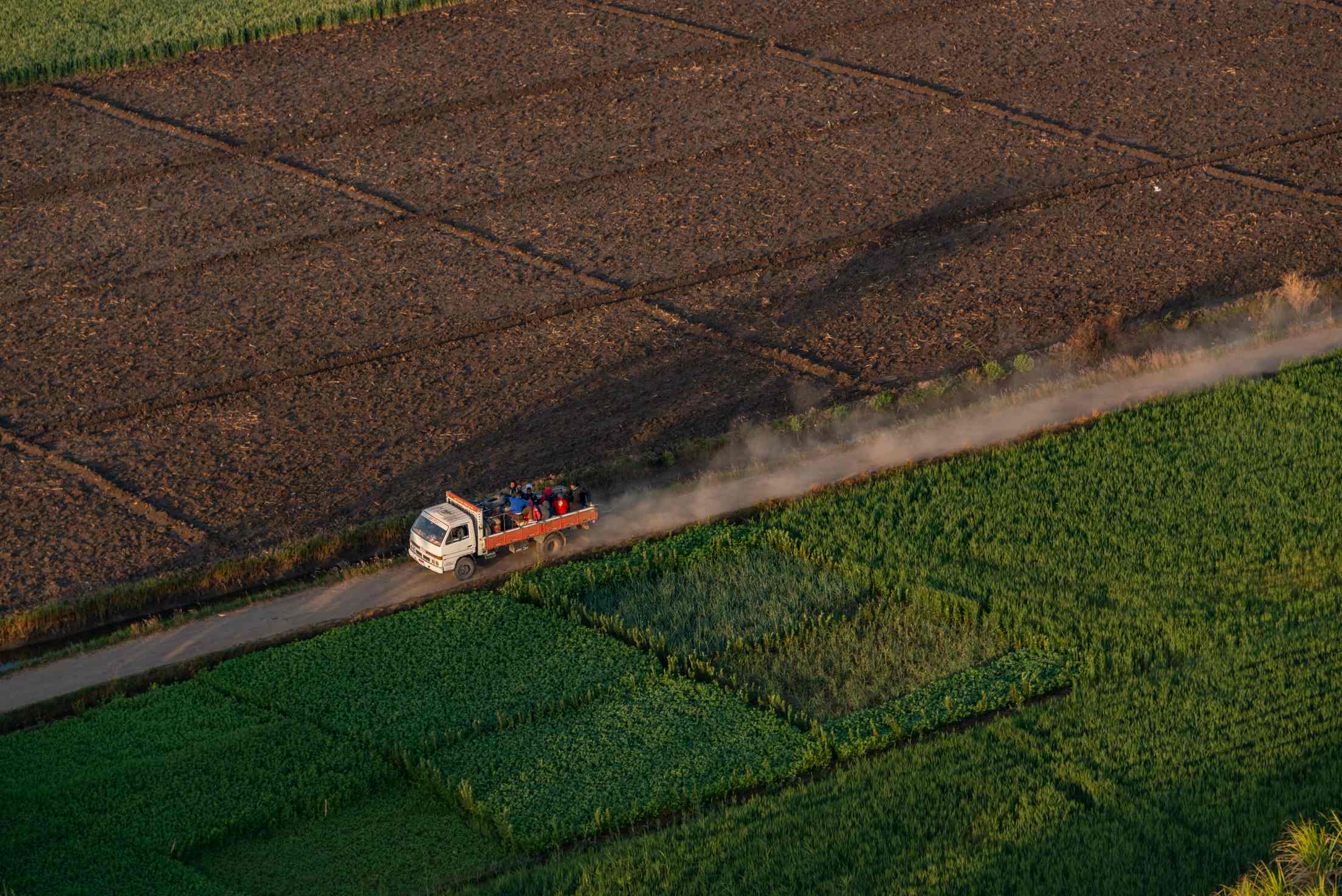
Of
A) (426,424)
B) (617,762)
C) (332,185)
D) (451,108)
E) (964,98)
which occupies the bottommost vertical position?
(617,762)

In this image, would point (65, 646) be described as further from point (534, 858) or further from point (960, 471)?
point (960, 471)

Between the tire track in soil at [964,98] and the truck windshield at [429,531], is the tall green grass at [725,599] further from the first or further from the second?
the tire track in soil at [964,98]

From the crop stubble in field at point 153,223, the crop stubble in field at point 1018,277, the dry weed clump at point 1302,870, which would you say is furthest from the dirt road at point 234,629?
the crop stubble in field at point 153,223

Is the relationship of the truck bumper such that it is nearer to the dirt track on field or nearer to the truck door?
the truck door

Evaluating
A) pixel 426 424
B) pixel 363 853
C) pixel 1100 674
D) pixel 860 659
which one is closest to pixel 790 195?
pixel 426 424

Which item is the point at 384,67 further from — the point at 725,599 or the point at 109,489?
the point at 725,599

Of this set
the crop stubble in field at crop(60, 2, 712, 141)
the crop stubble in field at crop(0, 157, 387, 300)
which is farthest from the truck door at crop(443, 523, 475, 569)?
the crop stubble in field at crop(60, 2, 712, 141)
